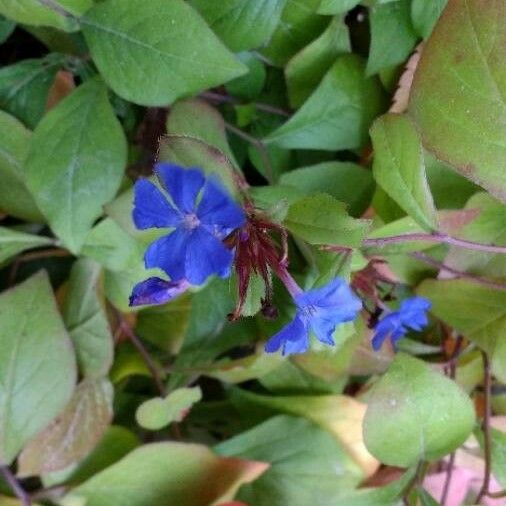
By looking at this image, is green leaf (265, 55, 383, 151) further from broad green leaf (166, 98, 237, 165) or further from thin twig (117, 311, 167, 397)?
thin twig (117, 311, 167, 397)

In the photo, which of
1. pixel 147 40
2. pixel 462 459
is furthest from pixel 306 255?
pixel 462 459

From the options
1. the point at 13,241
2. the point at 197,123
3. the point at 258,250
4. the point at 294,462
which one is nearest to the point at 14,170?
the point at 13,241

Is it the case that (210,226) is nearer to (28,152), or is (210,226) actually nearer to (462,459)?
(28,152)

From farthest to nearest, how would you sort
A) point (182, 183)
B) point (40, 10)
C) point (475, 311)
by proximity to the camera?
point (475, 311)
point (40, 10)
point (182, 183)

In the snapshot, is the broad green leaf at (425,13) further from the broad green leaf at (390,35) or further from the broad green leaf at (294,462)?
the broad green leaf at (294,462)

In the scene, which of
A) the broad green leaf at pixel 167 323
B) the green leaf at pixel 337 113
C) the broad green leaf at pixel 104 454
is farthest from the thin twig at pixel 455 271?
the broad green leaf at pixel 104 454

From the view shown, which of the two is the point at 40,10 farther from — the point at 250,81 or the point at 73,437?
the point at 73,437

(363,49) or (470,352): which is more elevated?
(363,49)
